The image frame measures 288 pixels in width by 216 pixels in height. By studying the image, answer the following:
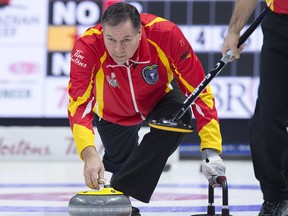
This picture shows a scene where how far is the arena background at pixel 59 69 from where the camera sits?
8977mm

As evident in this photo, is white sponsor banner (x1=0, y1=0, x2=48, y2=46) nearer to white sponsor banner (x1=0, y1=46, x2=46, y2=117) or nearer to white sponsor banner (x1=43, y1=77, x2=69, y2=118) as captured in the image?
white sponsor banner (x1=0, y1=46, x2=46, y2=117)

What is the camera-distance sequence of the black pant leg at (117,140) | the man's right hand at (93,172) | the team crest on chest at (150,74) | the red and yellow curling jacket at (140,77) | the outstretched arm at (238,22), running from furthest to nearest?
the black pant leg at (117,140) → the team crest on chest at (150,74) → the red and yellow curling jacket at (140,77) → the outstretched arm at (238,22) → the man's right hand at (93,172)

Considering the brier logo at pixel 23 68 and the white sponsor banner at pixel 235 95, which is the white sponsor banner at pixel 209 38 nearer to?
the white sponsor banner at pixel 235 95

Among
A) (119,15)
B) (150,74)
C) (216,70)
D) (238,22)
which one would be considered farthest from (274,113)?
(119,15)

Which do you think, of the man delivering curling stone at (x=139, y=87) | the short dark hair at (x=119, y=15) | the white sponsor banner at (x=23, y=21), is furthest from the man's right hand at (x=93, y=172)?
the white sponsor banner at (x=23, y=21)

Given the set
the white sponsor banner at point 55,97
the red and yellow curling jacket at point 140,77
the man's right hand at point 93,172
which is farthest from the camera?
the white sponsor banner at point 55,97

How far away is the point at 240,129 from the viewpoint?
30.2 feet

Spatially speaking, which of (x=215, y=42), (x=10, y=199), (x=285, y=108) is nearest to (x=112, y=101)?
(x=285, y=108)

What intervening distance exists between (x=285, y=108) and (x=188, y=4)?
575cm

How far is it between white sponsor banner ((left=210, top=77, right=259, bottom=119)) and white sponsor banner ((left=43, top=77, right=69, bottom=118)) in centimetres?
171

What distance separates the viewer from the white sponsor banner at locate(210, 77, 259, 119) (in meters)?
9.05

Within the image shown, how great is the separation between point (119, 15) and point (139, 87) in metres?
0.51

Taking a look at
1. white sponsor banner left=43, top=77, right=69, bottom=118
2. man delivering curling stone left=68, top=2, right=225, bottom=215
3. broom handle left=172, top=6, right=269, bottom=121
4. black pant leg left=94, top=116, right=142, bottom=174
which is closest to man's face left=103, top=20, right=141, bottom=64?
man delivering curling stone left=68, top=2, right=225, bottom=215

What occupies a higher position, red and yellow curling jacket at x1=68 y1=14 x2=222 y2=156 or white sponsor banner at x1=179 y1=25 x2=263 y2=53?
red and yellow curling jacket at x1=68 y1=14 x2=222 y2=156
